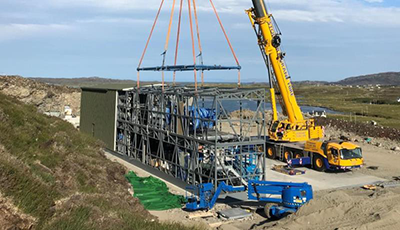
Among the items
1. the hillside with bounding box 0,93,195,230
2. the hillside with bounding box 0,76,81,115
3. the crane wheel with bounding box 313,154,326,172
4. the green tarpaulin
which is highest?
the hillside with bounding box 0,76,81,115

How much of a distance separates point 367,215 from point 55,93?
211ft

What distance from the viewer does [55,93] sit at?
6956 cm

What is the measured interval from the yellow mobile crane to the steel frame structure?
4225mm

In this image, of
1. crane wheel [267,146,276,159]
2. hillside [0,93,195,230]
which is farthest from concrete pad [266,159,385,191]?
hillside [0,93,195,230]

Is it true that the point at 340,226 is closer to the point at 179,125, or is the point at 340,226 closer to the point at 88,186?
the point at 88,186

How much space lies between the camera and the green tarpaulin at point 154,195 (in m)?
18.8

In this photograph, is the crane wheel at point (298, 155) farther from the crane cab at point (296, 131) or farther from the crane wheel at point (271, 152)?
the crane wheel at point (271, 152)

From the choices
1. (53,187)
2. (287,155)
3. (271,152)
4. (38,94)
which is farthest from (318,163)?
(38,94)

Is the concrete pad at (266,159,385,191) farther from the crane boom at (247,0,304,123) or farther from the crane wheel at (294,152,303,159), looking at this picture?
the crane boom at (247,0,304,123)

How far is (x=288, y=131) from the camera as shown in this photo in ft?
98.0

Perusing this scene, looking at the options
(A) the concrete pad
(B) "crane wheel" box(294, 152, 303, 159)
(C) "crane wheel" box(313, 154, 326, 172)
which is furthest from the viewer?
(B) "crane wheel" box(294, 152, 303, 159)

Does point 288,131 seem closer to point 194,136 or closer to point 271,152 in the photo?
point 271,152

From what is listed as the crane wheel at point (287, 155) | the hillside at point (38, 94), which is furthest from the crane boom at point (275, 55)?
the hillside at point (38, 94)

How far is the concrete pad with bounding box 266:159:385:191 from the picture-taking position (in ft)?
76.7
